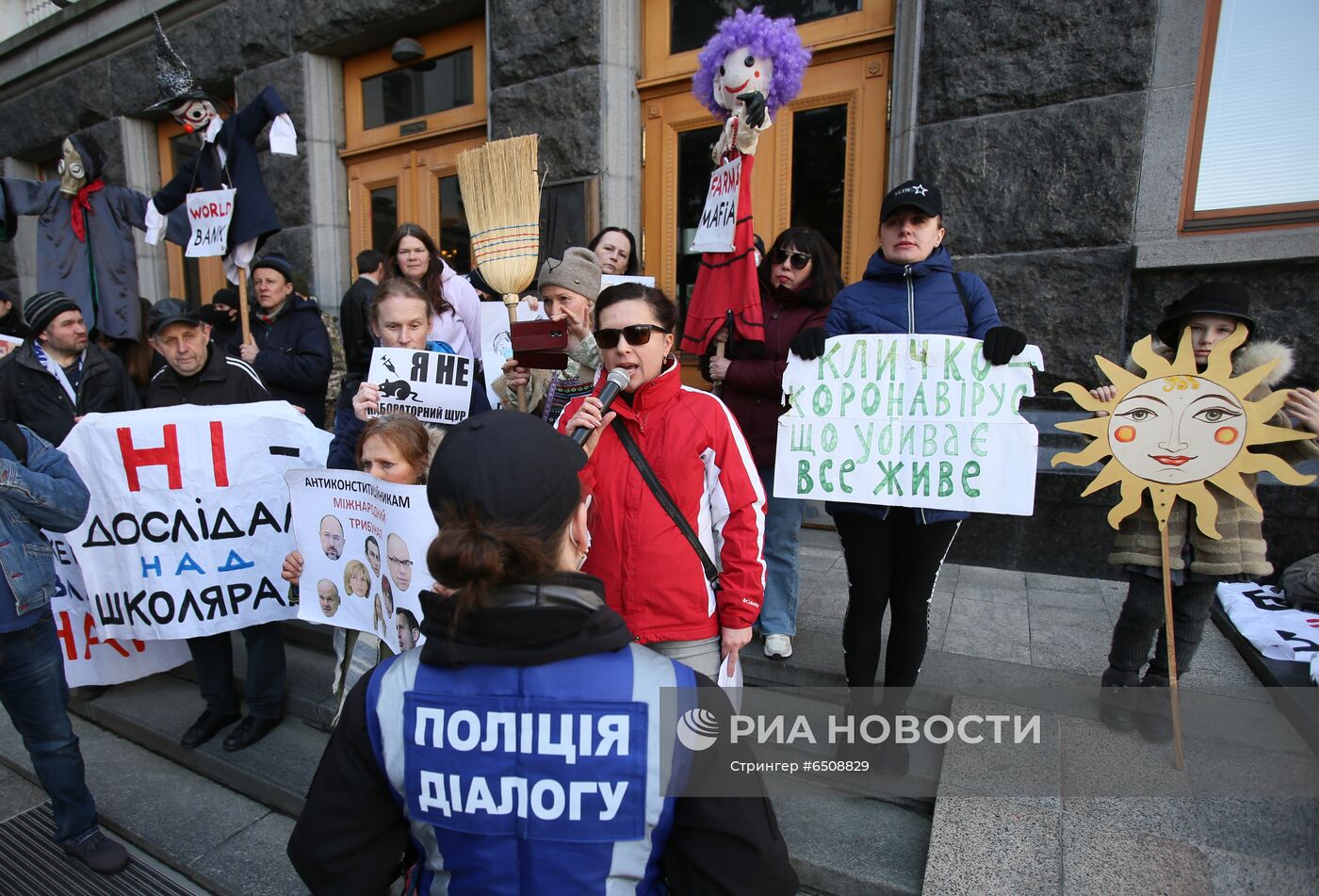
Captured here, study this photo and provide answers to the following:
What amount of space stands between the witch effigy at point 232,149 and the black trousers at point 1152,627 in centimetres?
473

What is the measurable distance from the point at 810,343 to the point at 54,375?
3.64m

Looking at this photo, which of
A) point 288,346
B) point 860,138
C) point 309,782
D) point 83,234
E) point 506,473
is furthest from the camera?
point 83,234

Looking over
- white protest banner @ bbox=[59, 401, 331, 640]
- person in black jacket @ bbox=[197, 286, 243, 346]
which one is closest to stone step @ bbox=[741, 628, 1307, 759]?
white protest banner @ bbox=[59, 401, 331, 640]

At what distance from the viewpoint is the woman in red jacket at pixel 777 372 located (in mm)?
3037

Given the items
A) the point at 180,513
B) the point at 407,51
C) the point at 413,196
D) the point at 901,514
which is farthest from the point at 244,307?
the point at 901,514

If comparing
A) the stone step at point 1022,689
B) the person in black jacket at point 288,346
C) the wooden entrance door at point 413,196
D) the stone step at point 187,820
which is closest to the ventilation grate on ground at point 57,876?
the stone step at point 187,820

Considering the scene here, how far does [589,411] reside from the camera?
1.86 metres

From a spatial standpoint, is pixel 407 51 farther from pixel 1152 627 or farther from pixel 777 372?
pixel 1152 627

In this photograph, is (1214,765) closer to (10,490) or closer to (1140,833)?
(1140,833)

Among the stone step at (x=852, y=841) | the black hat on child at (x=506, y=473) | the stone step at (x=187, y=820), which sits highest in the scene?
the black hat on child at (x=506, y=473)

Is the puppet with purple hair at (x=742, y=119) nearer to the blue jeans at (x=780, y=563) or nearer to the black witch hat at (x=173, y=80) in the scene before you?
the blue jeans at (x=780, y=563)

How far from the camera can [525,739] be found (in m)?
1.02

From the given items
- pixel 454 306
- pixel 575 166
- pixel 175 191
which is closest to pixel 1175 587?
pixel 454 306

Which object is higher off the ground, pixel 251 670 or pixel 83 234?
pixel 83 234
